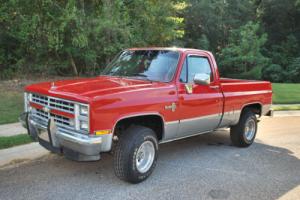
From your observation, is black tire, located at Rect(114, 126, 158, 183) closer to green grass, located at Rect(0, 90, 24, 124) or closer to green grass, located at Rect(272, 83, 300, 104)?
green grass, located at Rect(0, 90, 24, 124)

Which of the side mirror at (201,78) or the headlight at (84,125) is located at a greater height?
the side mirror at (201,78)

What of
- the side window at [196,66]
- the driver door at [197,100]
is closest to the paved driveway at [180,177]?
the driver door at [197,100]

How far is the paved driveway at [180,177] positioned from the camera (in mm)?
4859

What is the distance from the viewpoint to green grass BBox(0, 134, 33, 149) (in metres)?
6.61

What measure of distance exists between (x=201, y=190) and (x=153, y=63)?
2261mm

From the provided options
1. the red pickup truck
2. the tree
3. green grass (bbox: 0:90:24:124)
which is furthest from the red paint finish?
the tree

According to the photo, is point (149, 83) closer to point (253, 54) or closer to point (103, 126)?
point (103, 126)

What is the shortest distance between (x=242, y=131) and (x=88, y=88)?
3.76 meters

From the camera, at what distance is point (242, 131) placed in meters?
7.41

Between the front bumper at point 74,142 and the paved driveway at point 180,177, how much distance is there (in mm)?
568

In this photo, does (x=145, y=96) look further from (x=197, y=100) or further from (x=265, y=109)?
(x=265, y=109)

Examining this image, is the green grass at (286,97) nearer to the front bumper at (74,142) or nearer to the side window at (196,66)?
the side window at (196,66)

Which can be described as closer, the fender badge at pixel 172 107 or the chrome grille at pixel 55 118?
the chrome grille at pixel 55 118

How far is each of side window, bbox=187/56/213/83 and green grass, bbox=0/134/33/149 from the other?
3.34m
